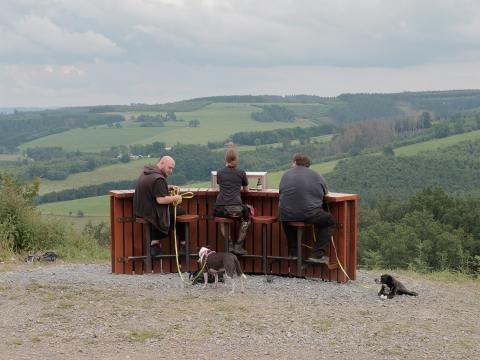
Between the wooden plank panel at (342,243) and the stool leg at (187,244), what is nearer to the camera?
the wooden plank panel at (342,243)

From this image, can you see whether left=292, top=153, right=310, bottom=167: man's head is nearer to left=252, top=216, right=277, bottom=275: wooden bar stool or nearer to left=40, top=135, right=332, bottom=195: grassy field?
left=252, top=216, right=277, bottom=275: wooden bar stool

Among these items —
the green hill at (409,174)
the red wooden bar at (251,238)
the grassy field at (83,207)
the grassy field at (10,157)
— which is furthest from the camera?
the grassy field at (10,157)

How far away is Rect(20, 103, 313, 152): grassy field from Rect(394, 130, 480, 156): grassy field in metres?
25.8

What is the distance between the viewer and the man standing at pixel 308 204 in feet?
35.0

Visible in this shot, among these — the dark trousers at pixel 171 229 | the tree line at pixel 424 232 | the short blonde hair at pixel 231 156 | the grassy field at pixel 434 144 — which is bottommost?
the tree line at pixel 424 232

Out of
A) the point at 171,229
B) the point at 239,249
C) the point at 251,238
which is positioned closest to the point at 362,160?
the point at 251,238

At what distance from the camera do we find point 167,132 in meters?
112

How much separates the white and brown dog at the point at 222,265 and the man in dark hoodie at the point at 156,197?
108 cm

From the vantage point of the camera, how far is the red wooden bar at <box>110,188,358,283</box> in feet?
36.2

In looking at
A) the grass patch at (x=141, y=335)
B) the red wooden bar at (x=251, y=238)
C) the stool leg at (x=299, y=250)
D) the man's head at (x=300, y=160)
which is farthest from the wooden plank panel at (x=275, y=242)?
the grass patch at (x=141, y=335)

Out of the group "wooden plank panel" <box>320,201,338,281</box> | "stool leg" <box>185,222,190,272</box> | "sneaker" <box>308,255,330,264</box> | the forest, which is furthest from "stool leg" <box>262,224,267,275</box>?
the forest

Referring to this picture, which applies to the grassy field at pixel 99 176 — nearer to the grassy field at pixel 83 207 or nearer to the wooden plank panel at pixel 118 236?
the grassy field at pixel 83 207

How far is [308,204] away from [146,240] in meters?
2.62

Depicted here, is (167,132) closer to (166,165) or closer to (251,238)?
(251,238)
